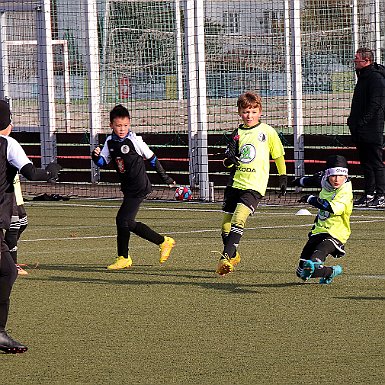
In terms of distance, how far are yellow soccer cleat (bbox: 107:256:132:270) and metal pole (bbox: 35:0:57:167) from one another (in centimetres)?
1037

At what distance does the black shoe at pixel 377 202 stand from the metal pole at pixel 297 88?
231 cm

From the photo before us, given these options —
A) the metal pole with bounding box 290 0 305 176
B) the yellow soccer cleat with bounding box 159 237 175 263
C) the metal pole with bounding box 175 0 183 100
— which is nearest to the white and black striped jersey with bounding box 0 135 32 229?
the yellow soccer cleat with bounding box 159 237 175 263

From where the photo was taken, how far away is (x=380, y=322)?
29.7 ft

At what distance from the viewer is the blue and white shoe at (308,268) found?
34.4 ft

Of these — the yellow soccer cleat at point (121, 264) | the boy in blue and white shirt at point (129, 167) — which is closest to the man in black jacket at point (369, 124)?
the boy in blue and white shirt at point (129, 167)

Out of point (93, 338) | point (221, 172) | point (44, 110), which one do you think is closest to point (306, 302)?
point (93, 338)

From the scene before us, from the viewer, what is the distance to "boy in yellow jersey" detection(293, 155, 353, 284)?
35.0 ft

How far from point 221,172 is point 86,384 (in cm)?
1331

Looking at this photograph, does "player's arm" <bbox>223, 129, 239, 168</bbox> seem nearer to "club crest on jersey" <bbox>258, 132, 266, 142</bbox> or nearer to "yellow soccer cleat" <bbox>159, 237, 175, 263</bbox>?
"club crest on jersey" <bbox>258, 132, 266, 142</bbox>

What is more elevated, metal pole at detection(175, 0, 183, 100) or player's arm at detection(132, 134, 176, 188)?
metal pole at detection(175, 0, 183, 100)

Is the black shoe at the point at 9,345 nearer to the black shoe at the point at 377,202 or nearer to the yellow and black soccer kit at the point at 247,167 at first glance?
the yellow and black soccer kit at the point at 247,167

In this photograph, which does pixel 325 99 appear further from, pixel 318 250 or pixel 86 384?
pixel 86 384

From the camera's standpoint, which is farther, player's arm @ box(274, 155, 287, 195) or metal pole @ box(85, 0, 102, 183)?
metal pole @ box(85, 0, 102, 183)

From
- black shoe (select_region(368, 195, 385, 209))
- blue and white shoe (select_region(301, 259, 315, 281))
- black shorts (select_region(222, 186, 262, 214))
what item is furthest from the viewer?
black shoe (select_region(368, 195, 385, 209))
